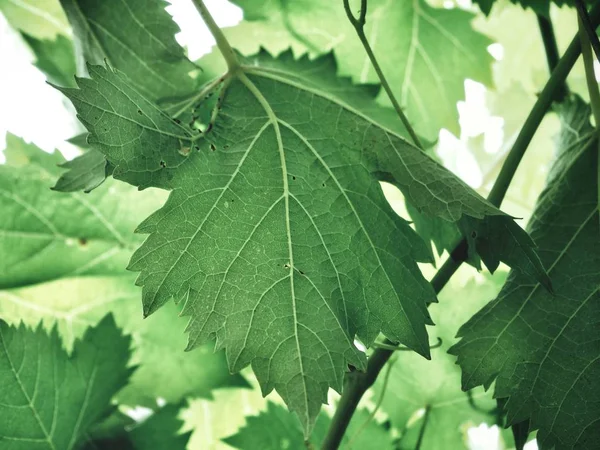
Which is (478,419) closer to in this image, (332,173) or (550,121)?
(332,173)

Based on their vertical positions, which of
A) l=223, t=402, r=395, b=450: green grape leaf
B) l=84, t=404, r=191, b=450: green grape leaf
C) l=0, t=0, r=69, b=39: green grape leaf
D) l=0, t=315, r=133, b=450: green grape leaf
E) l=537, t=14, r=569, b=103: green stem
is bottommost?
l=223, t=402, r=395, b=450: green grape leaf

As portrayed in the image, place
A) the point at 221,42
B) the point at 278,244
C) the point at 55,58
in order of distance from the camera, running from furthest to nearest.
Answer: the point at 55,58, the point at 221,42, the point at 278,244

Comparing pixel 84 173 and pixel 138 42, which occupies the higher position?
pixel 138 42

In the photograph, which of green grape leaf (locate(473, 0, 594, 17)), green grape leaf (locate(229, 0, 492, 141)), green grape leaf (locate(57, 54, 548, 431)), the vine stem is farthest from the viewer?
green grape leaf (locate(229, 0, 492, 141))

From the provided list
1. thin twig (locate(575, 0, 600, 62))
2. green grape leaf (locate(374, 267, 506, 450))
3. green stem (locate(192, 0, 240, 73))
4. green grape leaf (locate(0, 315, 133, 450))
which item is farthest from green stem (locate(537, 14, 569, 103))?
green grape leaf (locate(0, 315, 133, 450))

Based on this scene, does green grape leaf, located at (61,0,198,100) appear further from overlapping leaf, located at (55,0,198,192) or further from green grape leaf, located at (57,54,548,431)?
green grape leaf, located at (57,54,548,431)

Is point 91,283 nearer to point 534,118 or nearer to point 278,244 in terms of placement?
point 278,244

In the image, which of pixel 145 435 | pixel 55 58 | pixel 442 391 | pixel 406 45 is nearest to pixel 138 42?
pixel 55 58
